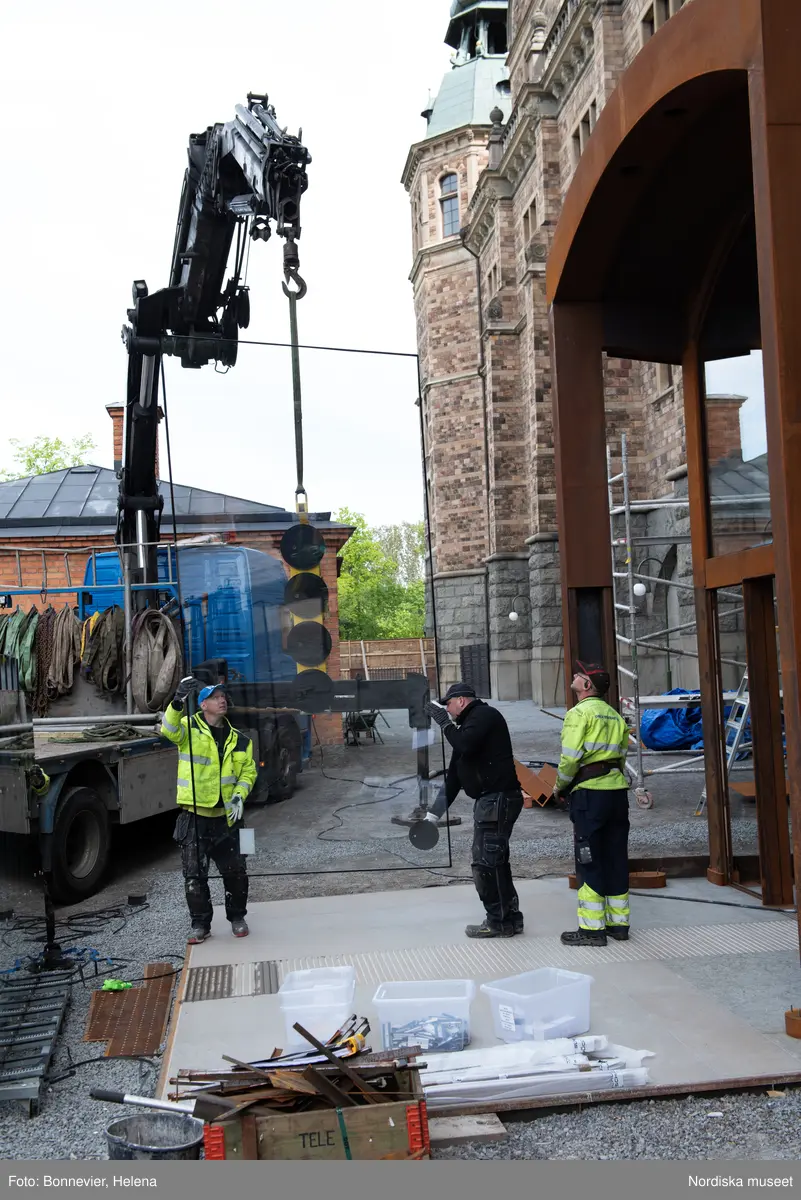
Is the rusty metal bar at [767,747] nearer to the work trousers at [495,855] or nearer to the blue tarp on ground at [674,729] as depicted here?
the work trousers at [495,855]

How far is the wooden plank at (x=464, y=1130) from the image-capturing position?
4.01 meters

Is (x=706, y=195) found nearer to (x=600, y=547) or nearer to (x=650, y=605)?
(x=600, y=547)

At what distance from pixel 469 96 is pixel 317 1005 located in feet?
149

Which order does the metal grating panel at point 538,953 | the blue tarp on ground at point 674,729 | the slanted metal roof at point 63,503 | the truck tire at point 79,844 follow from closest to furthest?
the metal grating panel at point 538,953 → the truck tire at point 79,844 → the blue tarp on ground at point 674,729 → the slanted metal roof at point 63,503

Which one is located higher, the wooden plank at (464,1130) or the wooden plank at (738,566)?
the wooden plank at (738,566)

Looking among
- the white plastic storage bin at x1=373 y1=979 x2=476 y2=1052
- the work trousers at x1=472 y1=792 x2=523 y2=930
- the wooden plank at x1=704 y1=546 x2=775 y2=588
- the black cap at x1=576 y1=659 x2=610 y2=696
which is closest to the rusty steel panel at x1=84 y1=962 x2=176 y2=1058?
the white plastic storage bin at x1=373 y1=979 x2=476 y2=1052

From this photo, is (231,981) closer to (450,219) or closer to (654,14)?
(654,14)

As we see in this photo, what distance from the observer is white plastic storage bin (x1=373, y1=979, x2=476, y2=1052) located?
4797 millimetres

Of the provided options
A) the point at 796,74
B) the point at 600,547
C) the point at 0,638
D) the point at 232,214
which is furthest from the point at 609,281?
the point at 0,638

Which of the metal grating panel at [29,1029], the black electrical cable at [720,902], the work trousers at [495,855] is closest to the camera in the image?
the metal grating panel at [29,1029]

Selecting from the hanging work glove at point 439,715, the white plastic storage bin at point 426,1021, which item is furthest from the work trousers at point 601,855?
the white plastic storage bin at point 426,1021

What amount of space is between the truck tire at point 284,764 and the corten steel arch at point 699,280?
7.32 ft

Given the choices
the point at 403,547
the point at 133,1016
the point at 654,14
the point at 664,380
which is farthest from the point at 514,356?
the point at 403,547

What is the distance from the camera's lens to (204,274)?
11.0 meters
